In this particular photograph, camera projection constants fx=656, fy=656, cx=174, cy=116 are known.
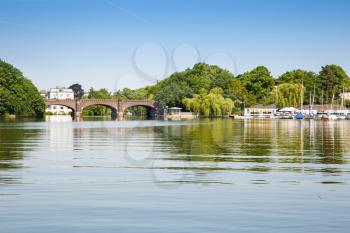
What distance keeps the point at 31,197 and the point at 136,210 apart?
152 inches

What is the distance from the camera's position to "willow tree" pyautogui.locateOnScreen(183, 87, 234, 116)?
6560 inches

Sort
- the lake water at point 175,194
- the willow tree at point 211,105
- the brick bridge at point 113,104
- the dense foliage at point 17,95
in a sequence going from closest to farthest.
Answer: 1. the lake water at point 175,194
2. the dense foliage at point 17,95
3. the willow tree at point 211,105
4. the brick bridge at point 113,104

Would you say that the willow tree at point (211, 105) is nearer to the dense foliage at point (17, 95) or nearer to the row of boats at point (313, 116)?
the row of boats at point (313, 116)

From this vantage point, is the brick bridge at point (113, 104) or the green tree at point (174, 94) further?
the brick bridge at point (113, 104)

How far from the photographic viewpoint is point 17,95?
16888cm

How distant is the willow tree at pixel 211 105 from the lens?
547ft

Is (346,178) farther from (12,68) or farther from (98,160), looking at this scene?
(12,68)

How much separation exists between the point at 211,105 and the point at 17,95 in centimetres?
4991

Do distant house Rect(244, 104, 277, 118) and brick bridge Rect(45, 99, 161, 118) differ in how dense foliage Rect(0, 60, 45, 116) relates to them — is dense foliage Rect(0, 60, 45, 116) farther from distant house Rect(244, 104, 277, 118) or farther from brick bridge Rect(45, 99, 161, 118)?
distant house Rect(244, 104, 277, 118)

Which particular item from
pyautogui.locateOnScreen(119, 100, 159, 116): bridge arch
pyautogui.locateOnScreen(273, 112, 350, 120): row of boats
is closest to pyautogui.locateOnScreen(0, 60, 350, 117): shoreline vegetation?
pyautogui.locateOnScreen(119, 100, 159, 116): bridge arch

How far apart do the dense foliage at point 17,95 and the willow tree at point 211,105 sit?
42181mm

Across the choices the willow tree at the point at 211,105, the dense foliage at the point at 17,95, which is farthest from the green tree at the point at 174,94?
the dense foliage at the point at 17,95

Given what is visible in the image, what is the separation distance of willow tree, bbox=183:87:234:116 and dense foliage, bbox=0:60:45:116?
42181 mm

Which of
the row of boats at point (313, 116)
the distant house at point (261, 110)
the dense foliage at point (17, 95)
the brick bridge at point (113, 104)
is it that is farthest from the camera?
the brick bridge at point (113, 104)
